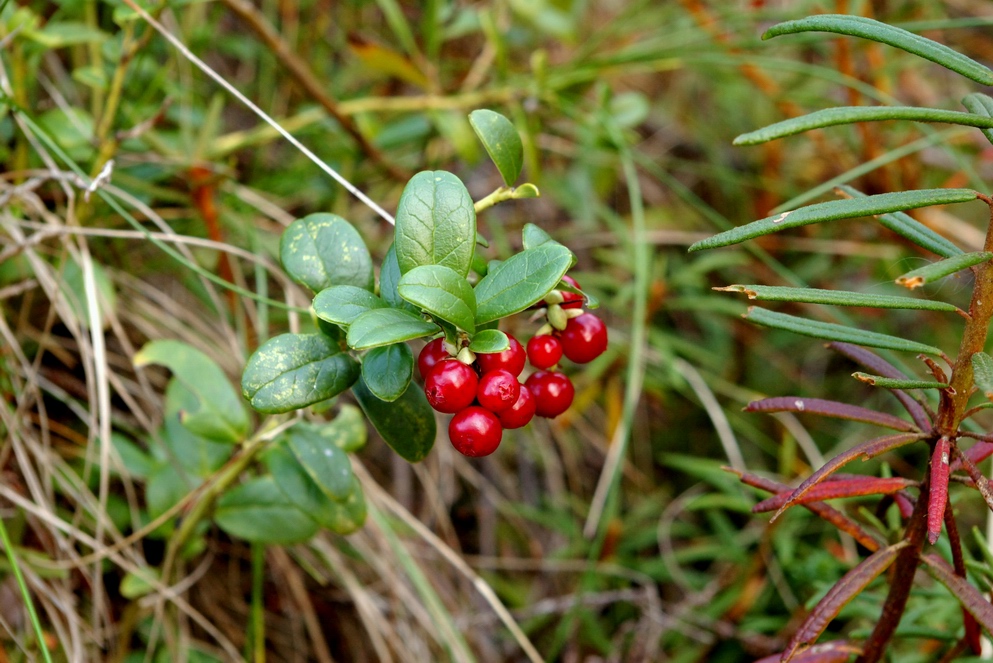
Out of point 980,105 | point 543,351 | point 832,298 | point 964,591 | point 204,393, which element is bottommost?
point 964,591

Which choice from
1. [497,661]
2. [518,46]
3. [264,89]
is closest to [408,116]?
[264,89]

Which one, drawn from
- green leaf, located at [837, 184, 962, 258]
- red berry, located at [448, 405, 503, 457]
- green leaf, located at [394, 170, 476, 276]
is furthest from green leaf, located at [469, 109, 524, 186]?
green leaf, located at [837, 184, 962, 258]

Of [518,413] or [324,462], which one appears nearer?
[518,413]

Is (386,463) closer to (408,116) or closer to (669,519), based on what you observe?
(669,519)

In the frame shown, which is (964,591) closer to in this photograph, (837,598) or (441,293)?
(837,598)

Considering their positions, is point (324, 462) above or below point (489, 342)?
below

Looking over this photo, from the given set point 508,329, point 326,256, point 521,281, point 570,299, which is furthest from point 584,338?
point 508,329

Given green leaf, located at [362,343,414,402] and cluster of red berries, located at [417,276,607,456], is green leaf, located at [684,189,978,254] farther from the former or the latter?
green leaf, located at [362,343,414,402]
